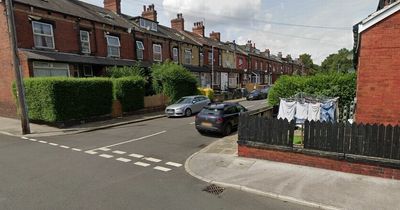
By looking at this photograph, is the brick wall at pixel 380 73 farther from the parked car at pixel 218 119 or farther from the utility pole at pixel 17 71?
the utility pole at pixel 17 71

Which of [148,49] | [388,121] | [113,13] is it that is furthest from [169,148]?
[113,13]

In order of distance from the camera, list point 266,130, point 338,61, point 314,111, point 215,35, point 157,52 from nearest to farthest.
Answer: point 266,130 < point 314,111 < point 157,52 < point 215,35 < point 338,61

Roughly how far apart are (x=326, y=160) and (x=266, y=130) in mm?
1759

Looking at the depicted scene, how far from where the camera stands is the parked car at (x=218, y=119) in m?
11.4

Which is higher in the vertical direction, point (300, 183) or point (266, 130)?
point (266, 130)

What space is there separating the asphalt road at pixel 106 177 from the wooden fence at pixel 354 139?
2.46 meters

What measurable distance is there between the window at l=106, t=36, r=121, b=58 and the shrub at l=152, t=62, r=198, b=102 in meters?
3.69

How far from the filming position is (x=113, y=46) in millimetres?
22375

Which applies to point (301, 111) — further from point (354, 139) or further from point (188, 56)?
point (188, 56)

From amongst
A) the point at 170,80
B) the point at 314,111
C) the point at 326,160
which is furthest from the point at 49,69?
the point at 326,160

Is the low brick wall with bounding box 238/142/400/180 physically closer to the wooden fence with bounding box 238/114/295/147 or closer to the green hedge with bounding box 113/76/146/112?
the wooden fence with bounding box 238/114/295/147

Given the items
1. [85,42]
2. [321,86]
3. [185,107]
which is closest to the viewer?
[321,86]

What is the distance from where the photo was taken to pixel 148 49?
85.9 feet

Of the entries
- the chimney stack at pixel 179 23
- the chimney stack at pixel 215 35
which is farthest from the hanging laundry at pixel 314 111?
the chimney stack at pixel 215 35
